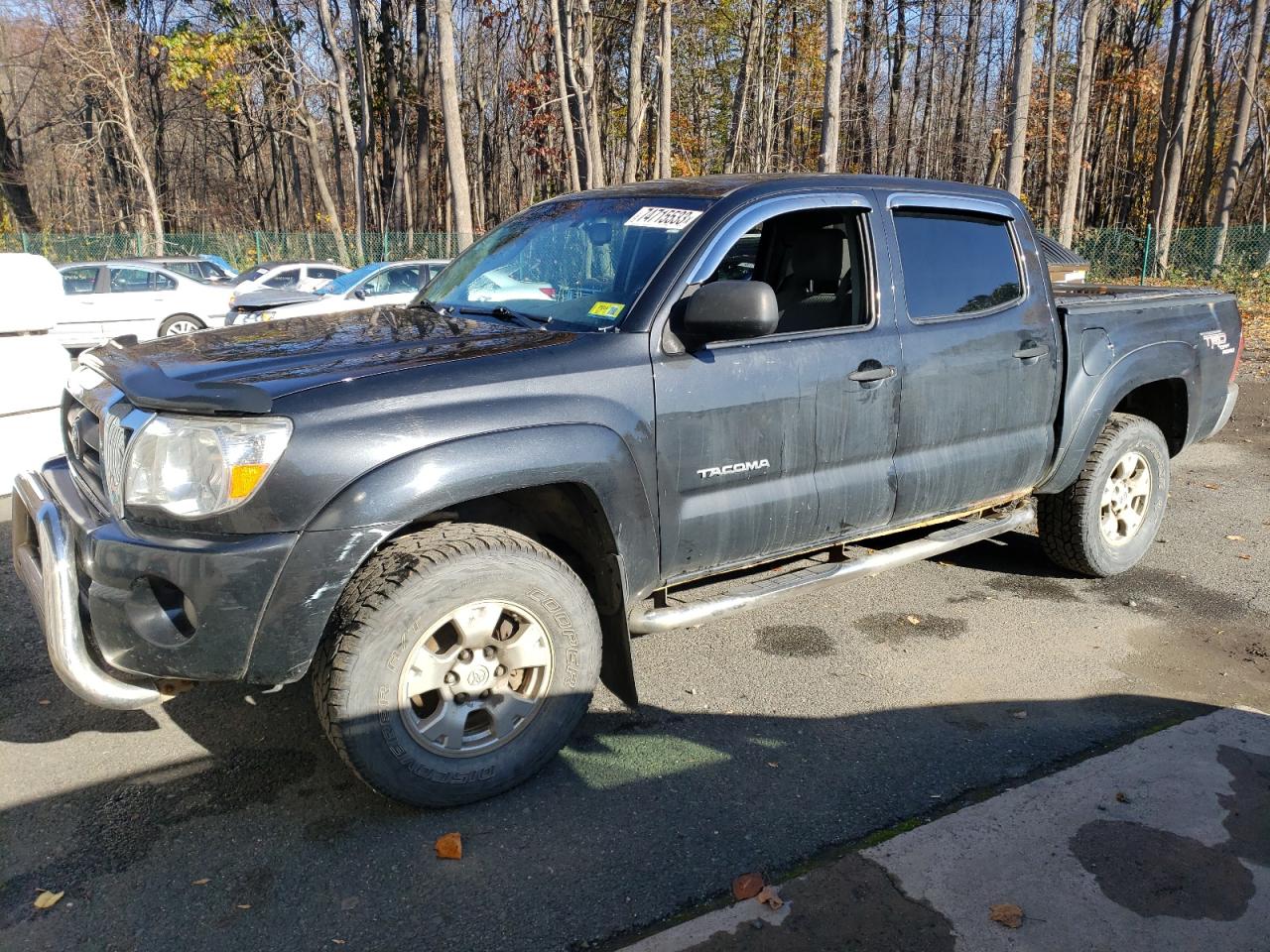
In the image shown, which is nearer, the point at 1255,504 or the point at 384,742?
the point at 384,742

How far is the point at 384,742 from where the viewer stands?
288 centimetres

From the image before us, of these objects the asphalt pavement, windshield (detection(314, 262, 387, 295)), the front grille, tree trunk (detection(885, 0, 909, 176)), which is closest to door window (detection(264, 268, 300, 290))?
windshield (detection(314, 262, 387, 295))

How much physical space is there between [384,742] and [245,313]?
43.3 feet

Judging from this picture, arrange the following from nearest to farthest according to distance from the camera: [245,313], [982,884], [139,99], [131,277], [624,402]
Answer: [982,884] < [624,402] < [245,313] < [131,277] < [139,99]

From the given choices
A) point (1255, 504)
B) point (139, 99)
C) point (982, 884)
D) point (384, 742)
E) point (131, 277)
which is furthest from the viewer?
point (139, 99)

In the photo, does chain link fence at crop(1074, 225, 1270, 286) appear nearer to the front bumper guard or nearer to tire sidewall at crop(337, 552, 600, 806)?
tire sidewall at crop(337, 552, 600, 806)

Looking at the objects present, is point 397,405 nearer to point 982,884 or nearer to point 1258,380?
point 982,884

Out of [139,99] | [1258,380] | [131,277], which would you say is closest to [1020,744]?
[1258,380]

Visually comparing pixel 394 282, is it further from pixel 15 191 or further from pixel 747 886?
pixel 15 191

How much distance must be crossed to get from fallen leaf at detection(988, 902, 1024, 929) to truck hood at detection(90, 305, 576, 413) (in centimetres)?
208

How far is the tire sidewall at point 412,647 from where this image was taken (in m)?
2.83

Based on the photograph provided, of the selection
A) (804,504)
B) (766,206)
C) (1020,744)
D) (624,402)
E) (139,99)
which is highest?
(139,99)

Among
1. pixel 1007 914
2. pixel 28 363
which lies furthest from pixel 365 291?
pixel 1007 914

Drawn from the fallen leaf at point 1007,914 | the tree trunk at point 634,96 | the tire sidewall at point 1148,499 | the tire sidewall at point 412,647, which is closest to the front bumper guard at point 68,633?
the tire sidewall at point 412,647
